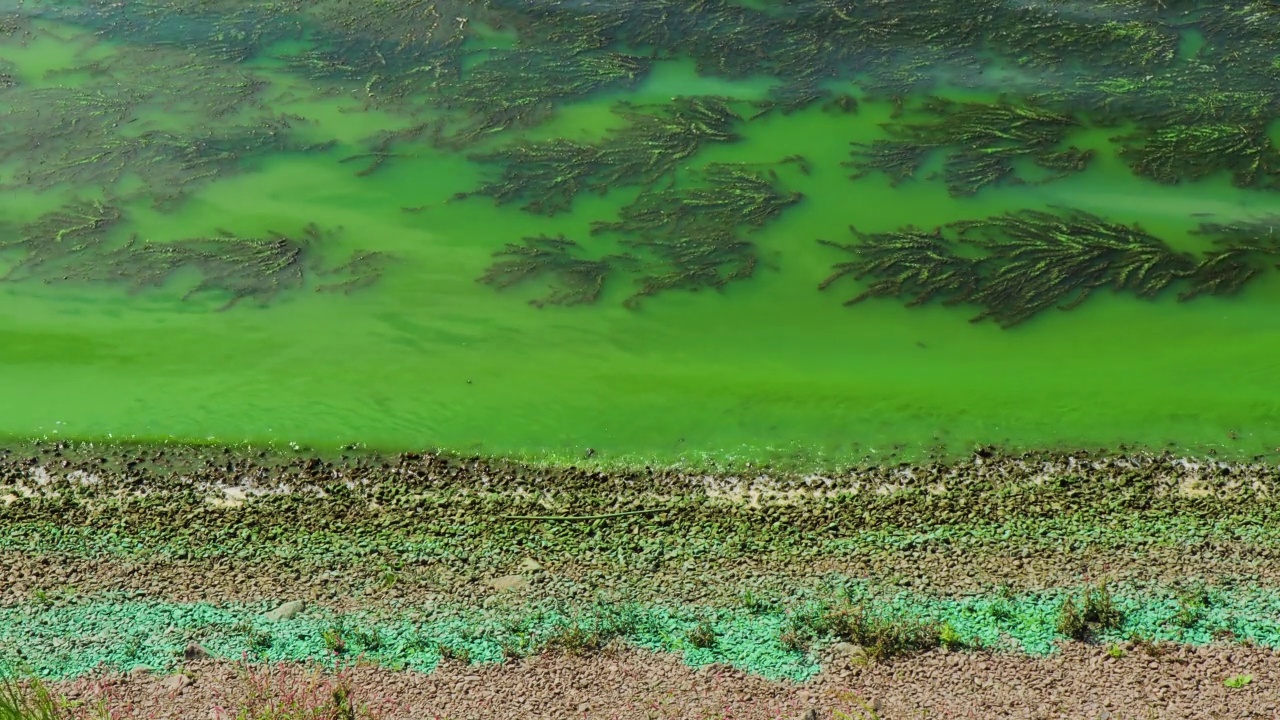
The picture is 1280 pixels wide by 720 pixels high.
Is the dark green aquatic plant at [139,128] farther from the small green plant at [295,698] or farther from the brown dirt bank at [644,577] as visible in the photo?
the small green plant at [295,698]

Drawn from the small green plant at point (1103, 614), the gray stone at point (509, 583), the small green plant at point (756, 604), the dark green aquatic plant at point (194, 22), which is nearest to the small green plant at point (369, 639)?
the gray stone at point (509, 583)

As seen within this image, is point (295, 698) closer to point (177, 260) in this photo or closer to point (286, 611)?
point (286, 611)

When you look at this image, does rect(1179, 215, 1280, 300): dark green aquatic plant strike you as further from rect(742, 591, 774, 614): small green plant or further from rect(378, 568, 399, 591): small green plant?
rect(378, 568, 399, 591): small green plant

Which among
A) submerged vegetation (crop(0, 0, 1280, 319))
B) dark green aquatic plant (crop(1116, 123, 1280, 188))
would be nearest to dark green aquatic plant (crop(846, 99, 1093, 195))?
submerged vegetation (crop(0, 0, 1280, 319))

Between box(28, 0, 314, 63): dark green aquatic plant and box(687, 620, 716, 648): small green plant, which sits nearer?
box(687, 620, 716, 648): small green plant

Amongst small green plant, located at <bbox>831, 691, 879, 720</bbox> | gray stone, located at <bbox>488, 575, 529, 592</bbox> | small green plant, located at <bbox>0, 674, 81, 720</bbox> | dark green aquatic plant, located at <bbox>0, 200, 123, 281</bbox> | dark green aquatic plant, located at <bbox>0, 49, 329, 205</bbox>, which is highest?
dark green aquatic plant, located at <bbox>0, 49, 329, 205</bbox>

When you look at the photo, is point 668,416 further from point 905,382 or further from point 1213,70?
point 1213,70
